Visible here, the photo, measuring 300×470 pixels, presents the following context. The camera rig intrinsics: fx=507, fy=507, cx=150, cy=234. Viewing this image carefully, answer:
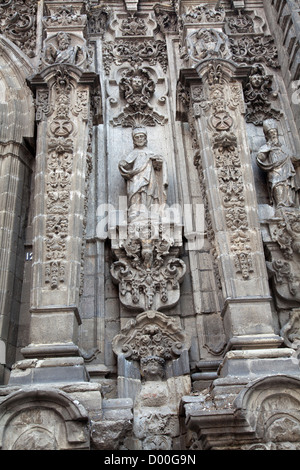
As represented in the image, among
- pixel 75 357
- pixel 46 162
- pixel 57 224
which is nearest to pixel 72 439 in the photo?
pixel 75 357

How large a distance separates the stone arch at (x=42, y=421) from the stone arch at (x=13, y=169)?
5.91 feet

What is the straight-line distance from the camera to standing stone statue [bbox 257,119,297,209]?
952 centimetres

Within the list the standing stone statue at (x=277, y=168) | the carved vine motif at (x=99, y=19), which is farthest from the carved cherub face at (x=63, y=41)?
the standing stone statue at (x=277, y=168)

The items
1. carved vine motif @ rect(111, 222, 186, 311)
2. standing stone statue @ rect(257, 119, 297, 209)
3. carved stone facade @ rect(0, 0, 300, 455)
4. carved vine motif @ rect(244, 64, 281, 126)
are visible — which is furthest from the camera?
carved vine motif @ rect(244, 64, 281, 126)

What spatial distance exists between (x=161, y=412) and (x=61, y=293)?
7.66ft

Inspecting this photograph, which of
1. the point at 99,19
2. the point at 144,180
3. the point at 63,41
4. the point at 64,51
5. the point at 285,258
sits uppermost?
the point at 99,19

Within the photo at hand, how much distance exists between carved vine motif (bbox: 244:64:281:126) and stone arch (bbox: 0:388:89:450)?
7251 millimetres

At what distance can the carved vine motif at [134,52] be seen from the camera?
1153 cm

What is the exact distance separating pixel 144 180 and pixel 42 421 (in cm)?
466

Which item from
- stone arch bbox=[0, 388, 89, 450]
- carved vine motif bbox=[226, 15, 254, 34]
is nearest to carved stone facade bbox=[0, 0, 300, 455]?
stone arch bbox=[0, 388, 89, 450]

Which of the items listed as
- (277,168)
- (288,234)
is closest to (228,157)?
(277,168)

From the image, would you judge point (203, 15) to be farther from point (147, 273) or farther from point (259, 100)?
point (147, 273)

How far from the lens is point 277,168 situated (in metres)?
9.78

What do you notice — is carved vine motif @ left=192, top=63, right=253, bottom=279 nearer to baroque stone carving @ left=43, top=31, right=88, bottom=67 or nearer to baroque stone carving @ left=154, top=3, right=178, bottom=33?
baroque stone carving @ left=43, top=31, right=88, bottom=67
